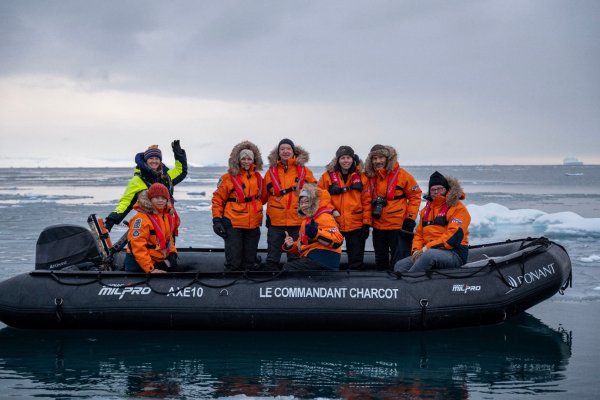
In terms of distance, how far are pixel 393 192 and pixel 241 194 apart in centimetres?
140

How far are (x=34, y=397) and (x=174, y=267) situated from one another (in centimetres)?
196

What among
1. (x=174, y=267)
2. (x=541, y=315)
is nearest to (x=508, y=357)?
(x=541, y=315)

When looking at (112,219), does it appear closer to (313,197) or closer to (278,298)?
(278,298)

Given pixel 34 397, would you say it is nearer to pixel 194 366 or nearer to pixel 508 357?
pixel 194 366

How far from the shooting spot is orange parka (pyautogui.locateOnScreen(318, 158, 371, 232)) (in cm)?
609

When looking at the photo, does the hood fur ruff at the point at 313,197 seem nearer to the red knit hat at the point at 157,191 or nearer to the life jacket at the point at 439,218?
the life jacket at the point at 439,218

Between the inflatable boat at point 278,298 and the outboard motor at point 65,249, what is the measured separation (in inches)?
17.7

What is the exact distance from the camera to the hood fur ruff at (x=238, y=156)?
6.01 meters

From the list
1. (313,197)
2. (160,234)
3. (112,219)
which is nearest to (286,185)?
(313,197)

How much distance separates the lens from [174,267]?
612cm

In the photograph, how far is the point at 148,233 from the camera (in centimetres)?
573

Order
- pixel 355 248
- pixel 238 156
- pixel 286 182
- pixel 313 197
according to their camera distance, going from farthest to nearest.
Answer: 1. pixel 355 248
2. pixel 286 182
3. pixel 238 156
4. pixel 313 197

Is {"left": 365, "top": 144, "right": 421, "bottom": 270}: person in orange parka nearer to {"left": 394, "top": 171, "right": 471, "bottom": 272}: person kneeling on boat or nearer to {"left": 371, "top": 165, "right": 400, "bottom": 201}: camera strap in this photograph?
{"left": 371, "top": 165, "right": 400, "bottom": 201}: camera strap

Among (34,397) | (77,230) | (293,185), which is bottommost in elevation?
(34,397)
